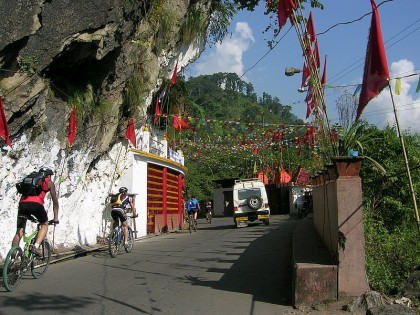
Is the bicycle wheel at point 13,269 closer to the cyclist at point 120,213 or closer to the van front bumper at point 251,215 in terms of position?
the cyclist at point 120,213

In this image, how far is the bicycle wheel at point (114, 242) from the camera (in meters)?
11.7

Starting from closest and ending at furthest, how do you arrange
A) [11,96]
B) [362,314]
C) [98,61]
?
[362,314]
[11,96]
[98,61]

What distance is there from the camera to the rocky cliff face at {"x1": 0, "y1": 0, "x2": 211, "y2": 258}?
1055 cm

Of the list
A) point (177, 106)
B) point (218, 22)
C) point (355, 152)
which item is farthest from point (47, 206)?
point (218, 22)

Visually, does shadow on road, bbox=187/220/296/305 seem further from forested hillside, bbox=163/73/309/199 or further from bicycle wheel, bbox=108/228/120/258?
forested hillside, bbox=163/73/309/199

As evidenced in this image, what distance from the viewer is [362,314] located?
5.61m

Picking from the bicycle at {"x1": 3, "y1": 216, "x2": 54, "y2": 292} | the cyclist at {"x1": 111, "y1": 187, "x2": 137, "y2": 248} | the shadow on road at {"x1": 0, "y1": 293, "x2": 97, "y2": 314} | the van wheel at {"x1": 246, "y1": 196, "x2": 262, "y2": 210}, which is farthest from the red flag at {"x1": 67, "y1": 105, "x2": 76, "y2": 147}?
the van wheel at {"x1": 246, "y1": 196, "x2": 262, "y2": 210}

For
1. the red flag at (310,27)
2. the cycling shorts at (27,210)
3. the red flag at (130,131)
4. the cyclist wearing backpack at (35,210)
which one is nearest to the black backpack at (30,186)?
the cyclist wearing backpack at (35,210)

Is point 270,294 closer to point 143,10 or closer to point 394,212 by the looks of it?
point 394,212

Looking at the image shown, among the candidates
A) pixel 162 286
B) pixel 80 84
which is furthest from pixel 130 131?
pixel 162 286

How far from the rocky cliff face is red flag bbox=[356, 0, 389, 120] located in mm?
7174

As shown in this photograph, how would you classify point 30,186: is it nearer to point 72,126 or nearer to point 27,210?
point 27,210

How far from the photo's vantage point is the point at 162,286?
7.81 m

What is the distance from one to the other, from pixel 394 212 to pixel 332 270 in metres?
5.22
